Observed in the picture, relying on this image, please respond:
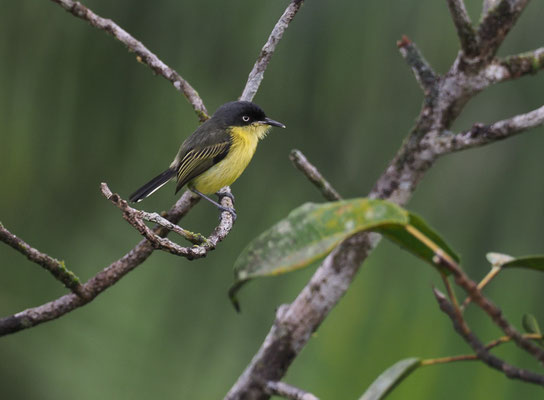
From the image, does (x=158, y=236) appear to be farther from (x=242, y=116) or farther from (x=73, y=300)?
(x=242, y=116)

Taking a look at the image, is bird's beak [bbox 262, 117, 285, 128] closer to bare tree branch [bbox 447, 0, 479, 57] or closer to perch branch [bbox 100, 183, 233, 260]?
perch branch [bbox 100, 183, 233, 260]

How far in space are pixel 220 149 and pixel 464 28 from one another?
2556 mm

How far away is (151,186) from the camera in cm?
321

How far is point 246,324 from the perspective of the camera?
278cm

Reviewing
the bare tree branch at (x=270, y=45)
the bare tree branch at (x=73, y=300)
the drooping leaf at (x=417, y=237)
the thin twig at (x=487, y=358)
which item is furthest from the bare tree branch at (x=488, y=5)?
the bare tree branch at (x=73, y=300)

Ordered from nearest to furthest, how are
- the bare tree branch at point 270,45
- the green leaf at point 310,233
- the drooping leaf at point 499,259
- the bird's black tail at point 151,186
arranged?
the green leaf at point 310,233
the drooping leaf at point 499,259
the bare tree branch at point 270,45
the bird's black tail at point 151,186

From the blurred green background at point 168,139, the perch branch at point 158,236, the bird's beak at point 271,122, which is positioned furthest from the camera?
the bird's beak at point 271,122

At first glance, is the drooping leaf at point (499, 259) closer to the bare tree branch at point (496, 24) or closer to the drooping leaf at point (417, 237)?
the drooping leaf at point (417, 237)

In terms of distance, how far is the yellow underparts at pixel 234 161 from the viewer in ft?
11.4

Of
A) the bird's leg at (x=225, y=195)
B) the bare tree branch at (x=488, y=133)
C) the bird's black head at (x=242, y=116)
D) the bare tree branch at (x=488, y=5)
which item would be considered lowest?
the bird's leg at (x=225, y=195)

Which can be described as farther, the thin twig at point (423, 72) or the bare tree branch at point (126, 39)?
the bare tree branch at point (126, 39)

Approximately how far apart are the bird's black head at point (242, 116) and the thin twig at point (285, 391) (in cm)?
207

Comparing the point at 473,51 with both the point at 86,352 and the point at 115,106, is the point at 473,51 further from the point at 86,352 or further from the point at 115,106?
the point at 86,352

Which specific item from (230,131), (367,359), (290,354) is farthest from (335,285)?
(230,131)
